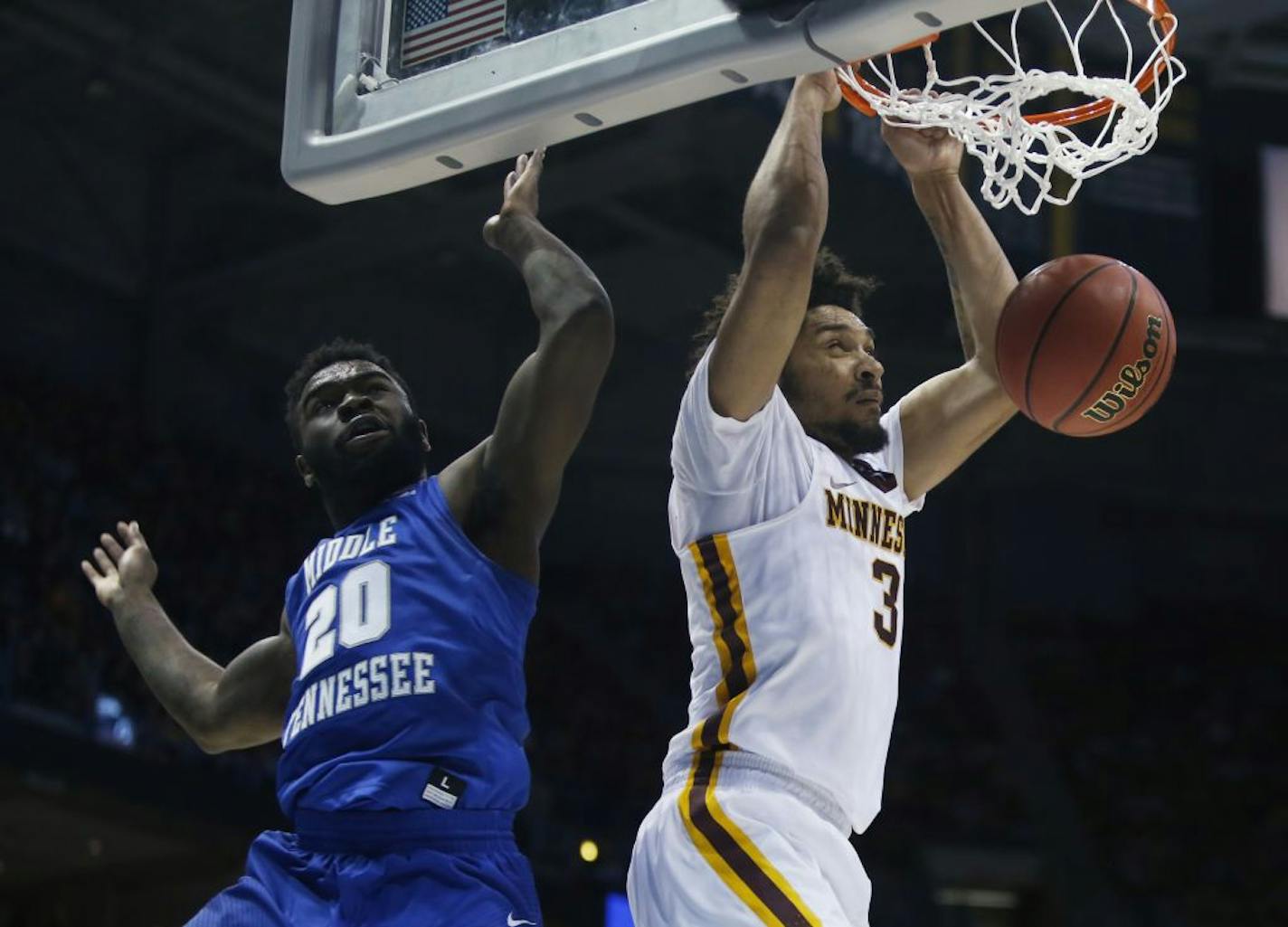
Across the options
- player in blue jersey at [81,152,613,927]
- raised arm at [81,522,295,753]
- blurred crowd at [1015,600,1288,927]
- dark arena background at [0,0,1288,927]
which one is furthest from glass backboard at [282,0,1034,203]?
blurred crowd at [1015,600,1288,927]

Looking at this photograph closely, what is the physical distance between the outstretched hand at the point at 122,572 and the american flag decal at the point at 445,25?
131cm

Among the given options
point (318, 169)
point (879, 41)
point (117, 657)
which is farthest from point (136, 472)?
point (879, 41)

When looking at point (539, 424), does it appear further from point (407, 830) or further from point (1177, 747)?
point (1177, 747)

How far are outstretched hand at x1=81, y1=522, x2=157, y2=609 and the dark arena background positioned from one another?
590 centimetres

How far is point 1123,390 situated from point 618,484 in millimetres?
15248

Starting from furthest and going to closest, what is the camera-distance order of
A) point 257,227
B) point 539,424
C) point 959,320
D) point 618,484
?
point 618,484 → point 257,227 → point 959,320 → point 539,424

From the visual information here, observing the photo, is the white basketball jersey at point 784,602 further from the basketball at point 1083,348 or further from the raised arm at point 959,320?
the basketball at point 1083,348

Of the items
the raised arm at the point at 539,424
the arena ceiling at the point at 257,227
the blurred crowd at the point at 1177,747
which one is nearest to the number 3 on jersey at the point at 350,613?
the raised arm at the point at 539,424

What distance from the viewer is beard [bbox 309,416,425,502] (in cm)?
350

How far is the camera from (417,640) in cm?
322

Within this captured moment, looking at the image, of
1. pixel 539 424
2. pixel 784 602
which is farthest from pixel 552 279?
pixel 784 602

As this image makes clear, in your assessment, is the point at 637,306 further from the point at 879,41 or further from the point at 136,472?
the point at 879,41

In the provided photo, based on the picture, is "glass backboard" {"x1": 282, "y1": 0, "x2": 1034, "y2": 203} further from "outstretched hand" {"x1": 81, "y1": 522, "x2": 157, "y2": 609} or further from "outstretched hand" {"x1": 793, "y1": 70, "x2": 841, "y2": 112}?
"outstretched hand" {"x1": 81, "y1": 522, "x2": 157, "y2": 609}

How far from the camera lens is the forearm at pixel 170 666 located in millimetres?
3771
